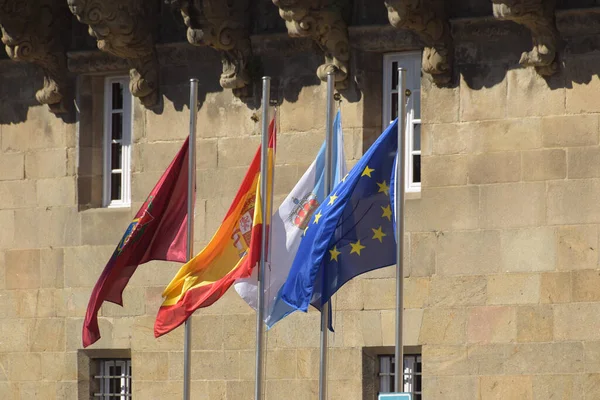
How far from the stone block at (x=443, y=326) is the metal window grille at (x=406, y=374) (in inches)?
17.1

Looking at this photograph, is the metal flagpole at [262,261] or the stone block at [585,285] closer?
the metal flagpole at [262,261]

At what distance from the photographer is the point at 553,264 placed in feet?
81.8

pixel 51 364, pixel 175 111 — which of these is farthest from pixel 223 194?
pixel 51 364

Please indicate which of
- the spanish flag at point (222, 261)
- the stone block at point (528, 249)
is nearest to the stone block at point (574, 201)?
the stone block at point (528, 249)

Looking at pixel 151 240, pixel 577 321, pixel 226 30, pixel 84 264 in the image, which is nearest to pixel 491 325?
pixel 577 321

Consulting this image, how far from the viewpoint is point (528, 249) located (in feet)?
82.3

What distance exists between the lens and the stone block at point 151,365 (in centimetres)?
2738

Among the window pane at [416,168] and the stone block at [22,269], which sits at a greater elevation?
the window pane at [416,168]

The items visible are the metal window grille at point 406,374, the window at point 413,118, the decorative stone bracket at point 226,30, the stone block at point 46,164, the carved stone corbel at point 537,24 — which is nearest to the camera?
the carved stone corbel at point 537,24

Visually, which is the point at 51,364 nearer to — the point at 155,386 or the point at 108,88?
the point at 155,386

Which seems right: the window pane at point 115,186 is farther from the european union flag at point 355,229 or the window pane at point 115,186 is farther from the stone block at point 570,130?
the stone block at point 570,130

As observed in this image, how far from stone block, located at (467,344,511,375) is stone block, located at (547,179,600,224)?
4.70 ft

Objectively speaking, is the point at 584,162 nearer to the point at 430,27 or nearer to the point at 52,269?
the point at 430,27

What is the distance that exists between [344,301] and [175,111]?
3.17 m
